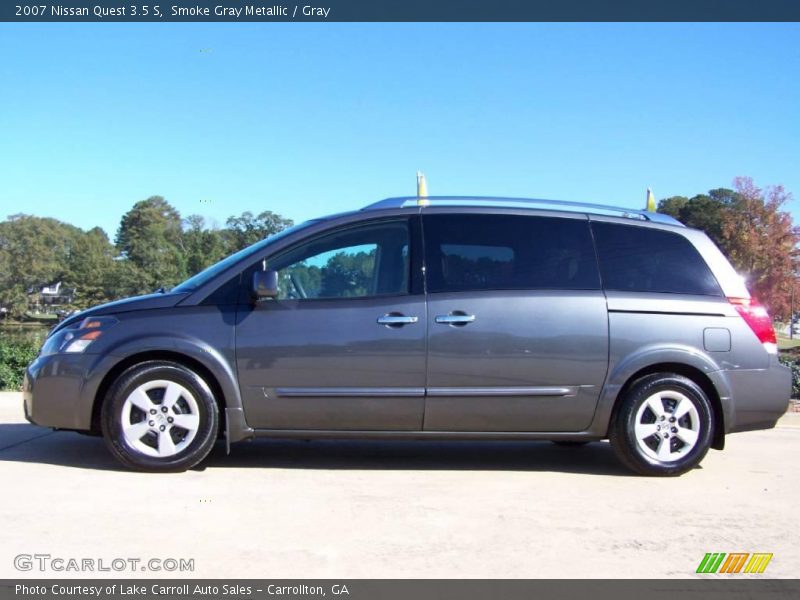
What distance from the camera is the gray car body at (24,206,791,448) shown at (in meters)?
4.91

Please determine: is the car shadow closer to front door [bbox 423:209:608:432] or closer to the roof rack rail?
front door [bbox 423:209:608:432]

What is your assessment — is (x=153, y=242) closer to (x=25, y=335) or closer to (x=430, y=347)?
(x=25, y=335)

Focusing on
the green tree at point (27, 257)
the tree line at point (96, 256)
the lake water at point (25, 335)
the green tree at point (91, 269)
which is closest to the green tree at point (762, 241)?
the lake water at point (25, 335)

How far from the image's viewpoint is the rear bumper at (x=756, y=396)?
203 inches

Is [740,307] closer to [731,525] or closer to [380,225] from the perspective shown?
[731,525]

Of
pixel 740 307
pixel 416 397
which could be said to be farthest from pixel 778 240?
pixel 416 397

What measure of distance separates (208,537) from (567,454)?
314cm

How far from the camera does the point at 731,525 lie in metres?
4.15

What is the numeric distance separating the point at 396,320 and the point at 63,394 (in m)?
2.19

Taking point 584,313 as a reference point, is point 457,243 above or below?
above

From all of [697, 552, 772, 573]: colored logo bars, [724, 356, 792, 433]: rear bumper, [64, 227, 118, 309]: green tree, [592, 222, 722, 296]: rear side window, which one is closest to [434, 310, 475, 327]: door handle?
[592, 222, 722, 296]: rear side window

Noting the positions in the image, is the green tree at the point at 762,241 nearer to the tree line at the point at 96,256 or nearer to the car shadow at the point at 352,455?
the car shadow at the point at 352,455

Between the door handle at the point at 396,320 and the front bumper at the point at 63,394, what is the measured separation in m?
1.86

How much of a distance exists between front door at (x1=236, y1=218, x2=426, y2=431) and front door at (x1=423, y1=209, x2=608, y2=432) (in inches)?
6.3
